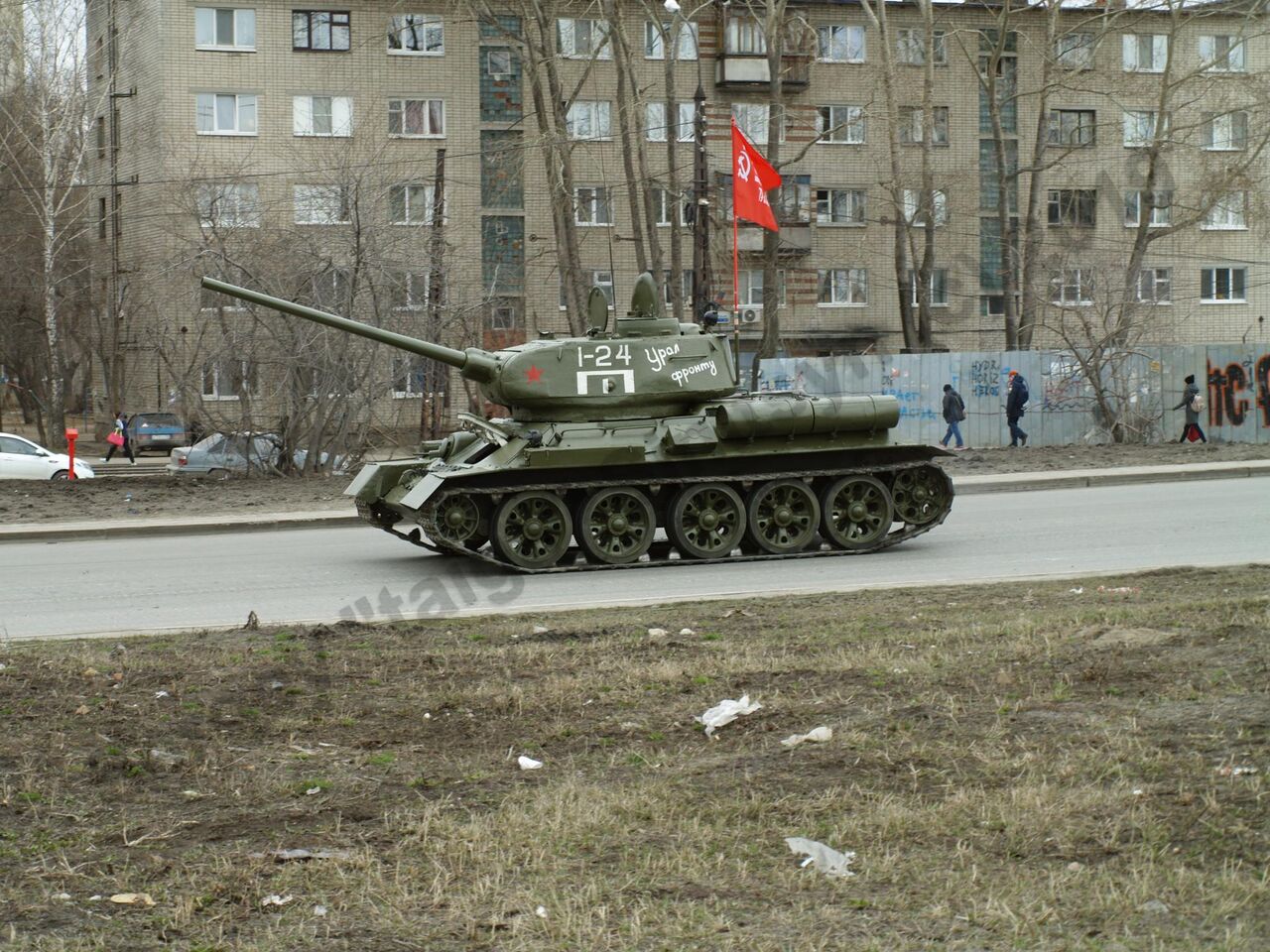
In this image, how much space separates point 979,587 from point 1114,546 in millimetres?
3514

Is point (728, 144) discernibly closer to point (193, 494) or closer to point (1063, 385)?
point (1063, 385)

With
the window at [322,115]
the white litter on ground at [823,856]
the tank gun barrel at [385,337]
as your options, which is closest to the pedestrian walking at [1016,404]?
the tank gun barrel at [385,337]

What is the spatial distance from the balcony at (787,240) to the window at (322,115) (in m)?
11.8

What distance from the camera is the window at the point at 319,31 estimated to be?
44344mm

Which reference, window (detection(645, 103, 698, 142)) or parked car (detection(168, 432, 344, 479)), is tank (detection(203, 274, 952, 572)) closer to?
parked car (detection(168, 432, 344, 479))

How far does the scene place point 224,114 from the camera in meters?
43.9

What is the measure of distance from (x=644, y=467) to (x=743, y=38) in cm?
3495

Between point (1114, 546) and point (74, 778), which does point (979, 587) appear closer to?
point (1114, 546)

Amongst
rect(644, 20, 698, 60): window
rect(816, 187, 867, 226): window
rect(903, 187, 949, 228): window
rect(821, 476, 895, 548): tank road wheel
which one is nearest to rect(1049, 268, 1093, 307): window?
rect(903, 187, 949, 228): window

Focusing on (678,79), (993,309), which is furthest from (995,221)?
(678,79)

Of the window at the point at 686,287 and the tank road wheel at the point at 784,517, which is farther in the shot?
the window at the point at 686,287

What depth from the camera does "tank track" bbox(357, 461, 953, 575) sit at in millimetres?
14383

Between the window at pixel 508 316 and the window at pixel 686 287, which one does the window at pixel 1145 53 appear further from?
the window at pixel 508 316

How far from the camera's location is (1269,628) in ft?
26.9
